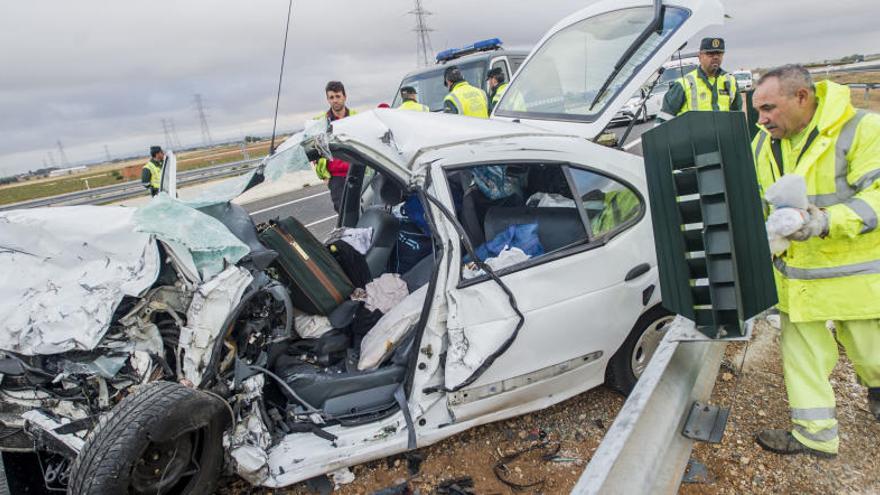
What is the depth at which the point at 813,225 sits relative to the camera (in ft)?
6.46

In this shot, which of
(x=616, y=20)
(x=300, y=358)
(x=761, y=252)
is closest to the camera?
(x=761, y=252)

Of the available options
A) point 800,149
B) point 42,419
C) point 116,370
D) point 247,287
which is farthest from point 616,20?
point 42,419

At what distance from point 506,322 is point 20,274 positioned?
214cm

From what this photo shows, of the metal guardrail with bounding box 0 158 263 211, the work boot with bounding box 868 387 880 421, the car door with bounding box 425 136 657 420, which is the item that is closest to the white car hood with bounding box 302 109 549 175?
the car door with bounding box 425 136 657 420

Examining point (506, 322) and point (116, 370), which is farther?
point (506, 322)

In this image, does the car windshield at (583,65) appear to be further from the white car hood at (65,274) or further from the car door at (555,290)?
the white car hood at (65,274)

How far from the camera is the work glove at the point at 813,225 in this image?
77.4 inches

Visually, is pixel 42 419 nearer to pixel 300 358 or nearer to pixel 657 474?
pixel 300 358

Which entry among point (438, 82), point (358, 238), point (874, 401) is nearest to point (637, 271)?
point (874, 401)

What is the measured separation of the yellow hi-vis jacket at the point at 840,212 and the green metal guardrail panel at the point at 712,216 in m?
0.52

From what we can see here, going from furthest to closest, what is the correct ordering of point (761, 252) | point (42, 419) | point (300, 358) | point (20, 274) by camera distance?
1. point (300, 358)
2. point (20, 274)
3. point (42, 419)
4. point (761, 252)

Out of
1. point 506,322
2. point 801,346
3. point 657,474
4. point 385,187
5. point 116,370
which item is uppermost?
point 385,187

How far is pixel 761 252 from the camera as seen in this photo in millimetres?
1748

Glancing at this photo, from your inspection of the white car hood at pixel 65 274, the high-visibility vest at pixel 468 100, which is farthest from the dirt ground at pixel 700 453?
the high-visibility vest at pixel 468 100
